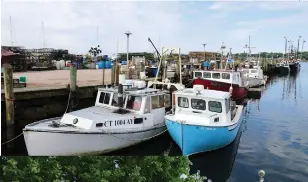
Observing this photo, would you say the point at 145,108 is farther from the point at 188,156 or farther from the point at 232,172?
the point at 232,172

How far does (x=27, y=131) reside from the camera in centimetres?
530

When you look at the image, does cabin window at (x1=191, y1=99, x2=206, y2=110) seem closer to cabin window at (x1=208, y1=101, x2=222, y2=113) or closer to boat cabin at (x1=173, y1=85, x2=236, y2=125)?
boat cabin at (x1=173, y1=85, x2=236, y2=125)

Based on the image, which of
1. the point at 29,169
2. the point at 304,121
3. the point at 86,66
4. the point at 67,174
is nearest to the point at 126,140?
the point at 67,174

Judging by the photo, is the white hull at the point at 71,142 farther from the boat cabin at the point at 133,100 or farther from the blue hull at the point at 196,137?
the blue hull at the point at 196,137

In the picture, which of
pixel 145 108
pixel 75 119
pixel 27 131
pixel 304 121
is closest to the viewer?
pixel 27 131

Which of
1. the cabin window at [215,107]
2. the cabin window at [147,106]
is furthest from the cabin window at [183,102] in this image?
the cabin window at [147,106]

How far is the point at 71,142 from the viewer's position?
219 inches

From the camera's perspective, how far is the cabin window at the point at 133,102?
6.80 m

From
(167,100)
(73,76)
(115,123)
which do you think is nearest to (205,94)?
Answer: (167,100)

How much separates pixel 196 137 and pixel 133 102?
151 centimetres

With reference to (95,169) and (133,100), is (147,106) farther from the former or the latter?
(95,169)

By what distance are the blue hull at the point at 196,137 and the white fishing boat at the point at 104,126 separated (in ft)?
2.06

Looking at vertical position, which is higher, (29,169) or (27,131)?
(27,131)

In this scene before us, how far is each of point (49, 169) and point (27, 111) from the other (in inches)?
81.8
